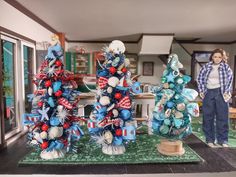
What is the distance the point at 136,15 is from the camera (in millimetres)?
3766

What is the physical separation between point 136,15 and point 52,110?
2.39m

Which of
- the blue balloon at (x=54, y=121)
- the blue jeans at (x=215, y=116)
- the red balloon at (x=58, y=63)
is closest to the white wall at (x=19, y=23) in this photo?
the red balloon at (x=58, y=63)

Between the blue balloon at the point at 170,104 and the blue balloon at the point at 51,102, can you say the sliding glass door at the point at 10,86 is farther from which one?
the blue balloon at the point at 170,104

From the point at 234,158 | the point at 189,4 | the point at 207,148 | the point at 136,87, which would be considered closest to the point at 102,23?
the point at 189,4

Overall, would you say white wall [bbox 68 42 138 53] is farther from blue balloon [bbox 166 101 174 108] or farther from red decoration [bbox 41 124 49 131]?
red decoration [bbox 41 124 49 131]

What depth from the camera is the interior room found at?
2.38 meters

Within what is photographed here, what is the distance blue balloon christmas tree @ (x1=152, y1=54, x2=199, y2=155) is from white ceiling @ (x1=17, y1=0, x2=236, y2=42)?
1.27 meters

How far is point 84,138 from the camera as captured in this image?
127 inches

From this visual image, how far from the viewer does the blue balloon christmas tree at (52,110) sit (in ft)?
7.82

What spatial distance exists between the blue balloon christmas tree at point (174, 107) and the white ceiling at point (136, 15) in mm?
1265

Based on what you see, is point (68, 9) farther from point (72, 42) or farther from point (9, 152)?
point (72, 42)

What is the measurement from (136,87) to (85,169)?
1.17 meters

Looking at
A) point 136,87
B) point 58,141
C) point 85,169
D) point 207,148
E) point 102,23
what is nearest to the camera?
point 85,169

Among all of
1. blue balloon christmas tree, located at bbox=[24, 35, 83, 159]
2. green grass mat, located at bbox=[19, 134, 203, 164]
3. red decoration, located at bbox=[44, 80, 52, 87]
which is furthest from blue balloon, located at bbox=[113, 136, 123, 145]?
red decoration, located at bbox=[44, 80, 52, 87]
